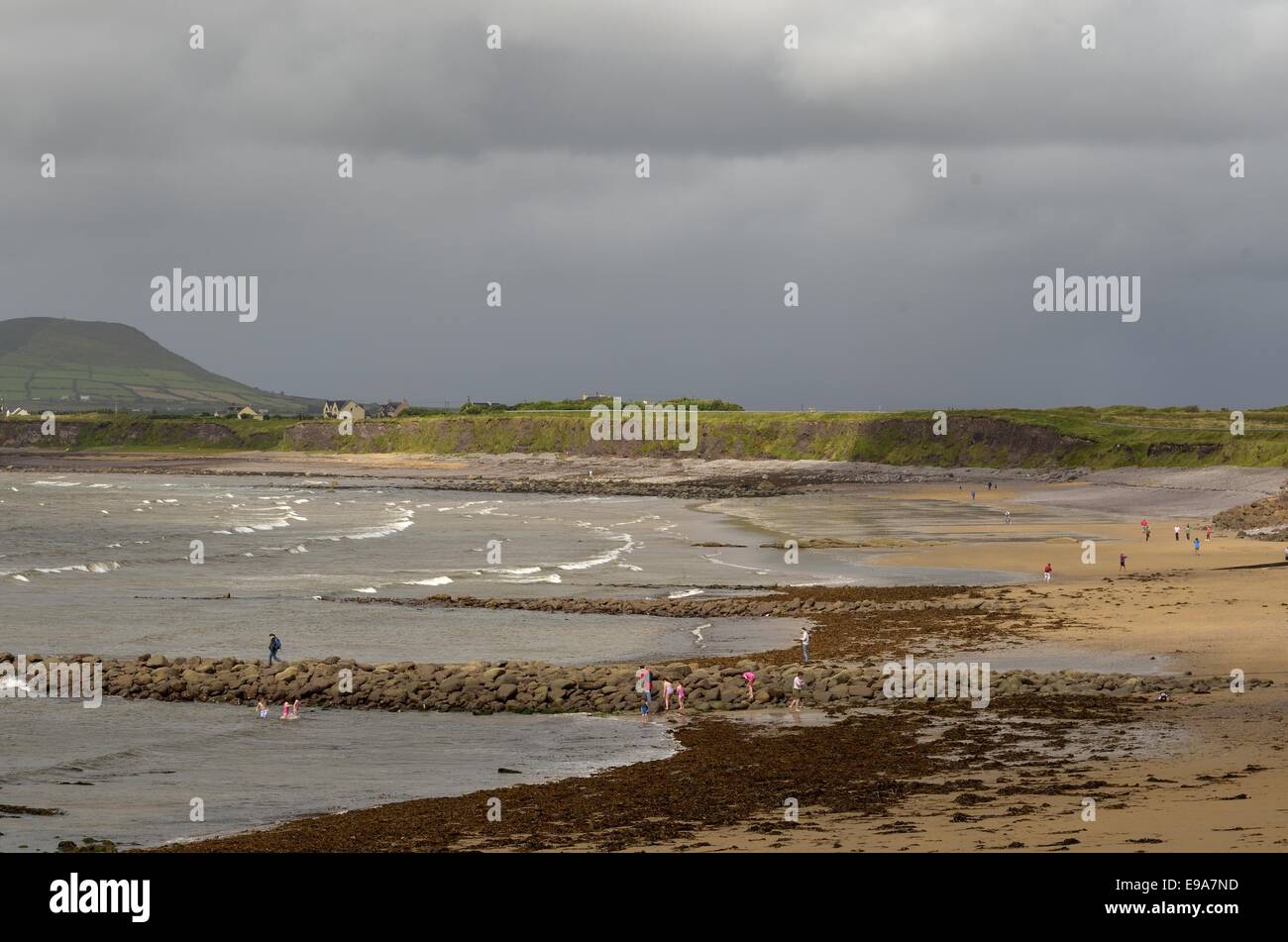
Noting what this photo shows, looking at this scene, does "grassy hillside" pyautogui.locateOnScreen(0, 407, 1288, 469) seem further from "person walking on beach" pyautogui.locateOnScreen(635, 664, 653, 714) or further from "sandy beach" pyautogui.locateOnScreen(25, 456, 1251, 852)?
"person walking on beach" pyautogui.locateOnScreen(635, 664, 653, 714)

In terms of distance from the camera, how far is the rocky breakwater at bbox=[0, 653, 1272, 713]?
30.7 m

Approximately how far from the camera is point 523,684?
32969mm

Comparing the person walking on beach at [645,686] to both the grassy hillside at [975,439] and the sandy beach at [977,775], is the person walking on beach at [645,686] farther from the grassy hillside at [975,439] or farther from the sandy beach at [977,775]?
the grassy hillside at [975,439]

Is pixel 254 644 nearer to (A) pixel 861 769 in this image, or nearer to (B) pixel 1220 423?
(A) pixel 861 769

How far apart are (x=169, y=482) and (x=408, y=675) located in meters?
134

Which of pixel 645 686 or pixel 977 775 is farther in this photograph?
pixel 645 686

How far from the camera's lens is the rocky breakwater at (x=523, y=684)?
1207 inches

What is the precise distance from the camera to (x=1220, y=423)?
134 meters

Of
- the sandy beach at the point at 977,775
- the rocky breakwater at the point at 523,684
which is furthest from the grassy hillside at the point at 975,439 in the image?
the rocky breakwater at the point at 523,684

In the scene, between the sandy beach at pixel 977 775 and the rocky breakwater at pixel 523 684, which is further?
the rocky breakwater at pixel 523 684

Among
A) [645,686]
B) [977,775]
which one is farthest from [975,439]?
[977,775]

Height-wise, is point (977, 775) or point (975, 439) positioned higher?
point (975, 439)

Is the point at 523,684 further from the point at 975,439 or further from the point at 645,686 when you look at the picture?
the point at 975,439
